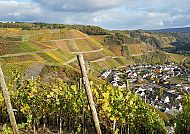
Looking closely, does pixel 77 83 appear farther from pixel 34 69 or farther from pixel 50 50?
pixel 50 50

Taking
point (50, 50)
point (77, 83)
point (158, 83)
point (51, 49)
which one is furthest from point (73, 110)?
point (158, 83)

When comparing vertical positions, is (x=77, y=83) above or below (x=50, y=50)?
above

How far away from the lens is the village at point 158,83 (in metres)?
93.2

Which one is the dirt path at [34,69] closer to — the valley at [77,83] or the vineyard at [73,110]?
the valley at [77,83]

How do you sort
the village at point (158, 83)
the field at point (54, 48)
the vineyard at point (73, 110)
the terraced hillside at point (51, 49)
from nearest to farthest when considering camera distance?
the vineyard at point (73, 110), the village at point (158, 83), the terraced hillside at point (51, 49), the field at point (54, 48)

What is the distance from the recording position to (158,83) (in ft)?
447

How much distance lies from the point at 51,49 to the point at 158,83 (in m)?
42.6

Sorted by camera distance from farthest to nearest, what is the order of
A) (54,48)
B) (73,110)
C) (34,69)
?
1. (54,48)
2. (34,69)
3. (73,110)

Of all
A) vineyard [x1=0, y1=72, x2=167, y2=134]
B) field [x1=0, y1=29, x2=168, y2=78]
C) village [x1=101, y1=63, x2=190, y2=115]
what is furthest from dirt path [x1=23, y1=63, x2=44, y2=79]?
vineyard [x1=0, y1=72, x2=167, y2=134]

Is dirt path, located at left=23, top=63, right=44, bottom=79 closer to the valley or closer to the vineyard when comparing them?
the valley

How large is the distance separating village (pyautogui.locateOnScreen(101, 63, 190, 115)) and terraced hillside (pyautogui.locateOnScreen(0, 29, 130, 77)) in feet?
33.5

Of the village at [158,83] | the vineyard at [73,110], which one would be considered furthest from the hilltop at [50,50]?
the vineyard at [73,110]

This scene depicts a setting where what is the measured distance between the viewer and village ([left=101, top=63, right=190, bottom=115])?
306 ft

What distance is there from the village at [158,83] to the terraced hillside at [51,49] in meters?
10.2
